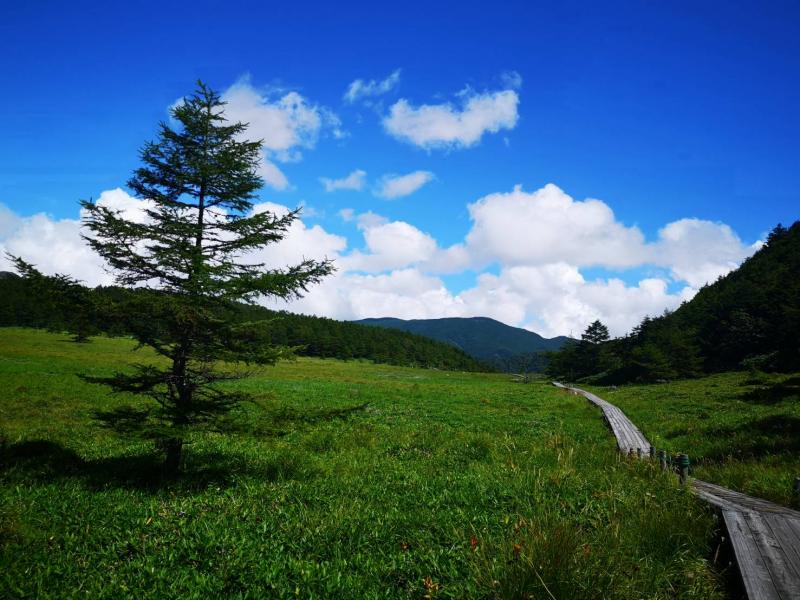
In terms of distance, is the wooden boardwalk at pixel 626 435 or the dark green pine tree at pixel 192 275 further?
the wooden boardwalk at pixel 626 435

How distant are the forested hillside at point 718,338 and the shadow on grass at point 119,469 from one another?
64.6 metres

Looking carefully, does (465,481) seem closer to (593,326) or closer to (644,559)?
(644,559)

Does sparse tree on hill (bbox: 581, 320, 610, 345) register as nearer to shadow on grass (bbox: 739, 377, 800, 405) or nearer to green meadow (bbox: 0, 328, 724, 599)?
shadow on grass (bbox: 739, 377, 800, 405)

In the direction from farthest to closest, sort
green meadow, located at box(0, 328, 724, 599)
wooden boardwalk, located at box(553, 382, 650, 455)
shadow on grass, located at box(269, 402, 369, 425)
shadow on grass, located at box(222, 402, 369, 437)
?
1. wooden boardwalk, located at box(553, 382, 650, 455)
2. shadow on grass, located at box(269, 402, 369, 425)
3. shadow on grass, located at box(222, 402, 369, 437)
4. green meadow, located at box(0, 328, 724, 599)

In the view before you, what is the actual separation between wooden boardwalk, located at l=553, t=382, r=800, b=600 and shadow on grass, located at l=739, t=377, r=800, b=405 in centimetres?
2886

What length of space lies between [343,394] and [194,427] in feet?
93.6

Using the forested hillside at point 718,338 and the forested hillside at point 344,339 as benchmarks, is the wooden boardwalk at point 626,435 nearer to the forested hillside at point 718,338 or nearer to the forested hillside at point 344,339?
the forested hillside at point 344,339

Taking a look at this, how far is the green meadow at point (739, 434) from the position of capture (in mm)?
9281

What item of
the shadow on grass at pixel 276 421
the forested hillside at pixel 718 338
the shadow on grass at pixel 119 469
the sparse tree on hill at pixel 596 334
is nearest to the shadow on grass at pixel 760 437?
the shadow on grass at pixel 276 421

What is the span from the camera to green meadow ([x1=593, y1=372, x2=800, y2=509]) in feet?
30.5

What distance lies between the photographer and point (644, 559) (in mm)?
5207

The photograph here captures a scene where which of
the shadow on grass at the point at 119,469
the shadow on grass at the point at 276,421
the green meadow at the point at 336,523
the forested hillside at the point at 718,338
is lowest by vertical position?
the shadow on grass at the point at 119,469

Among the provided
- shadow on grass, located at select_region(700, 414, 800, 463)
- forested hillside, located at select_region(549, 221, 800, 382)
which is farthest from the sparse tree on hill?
shadow on grass, located at select_region(700, 414, 800, 463)

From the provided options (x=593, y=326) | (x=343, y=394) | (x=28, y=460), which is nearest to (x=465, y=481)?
(x=28, y=460)
